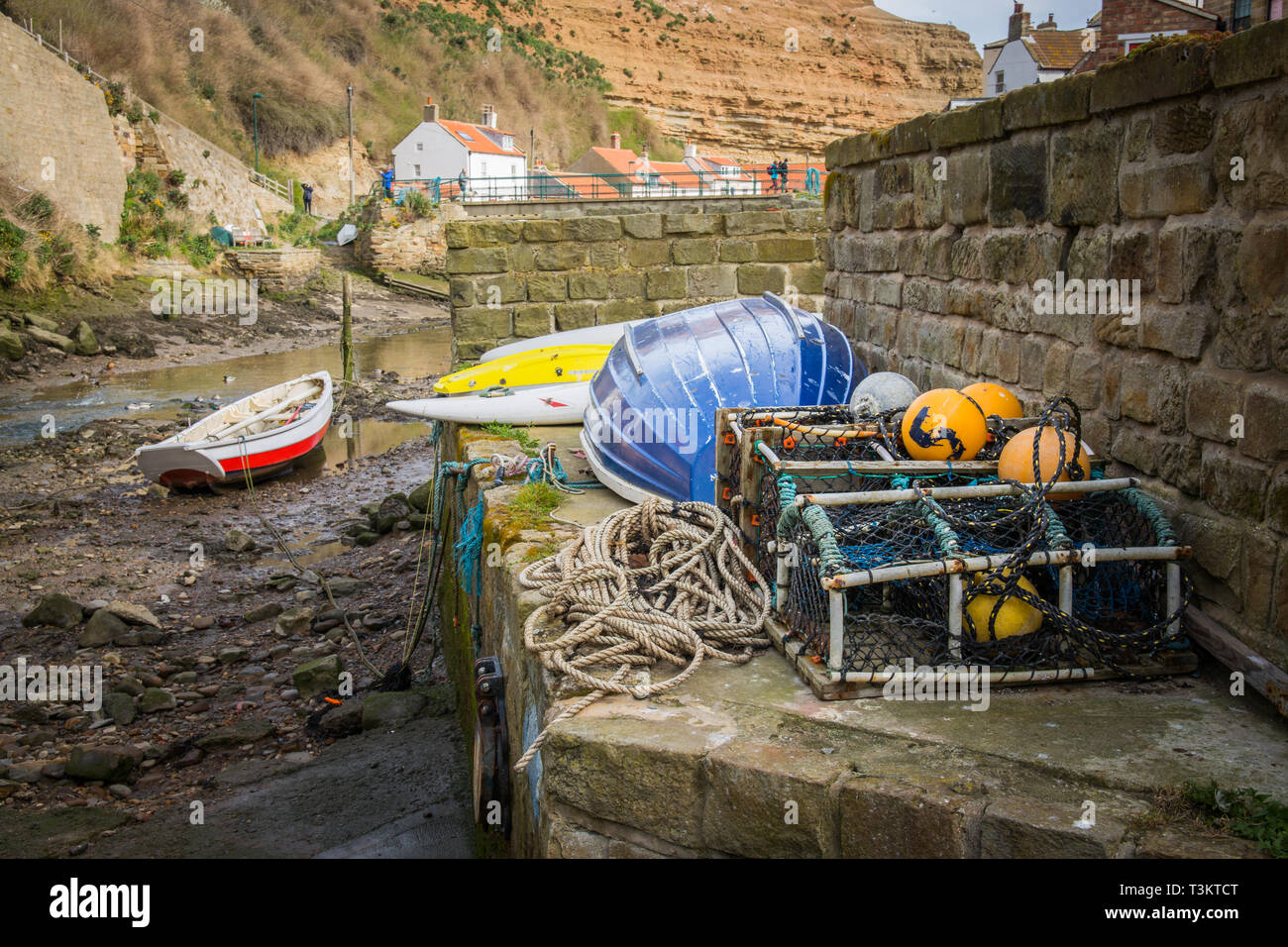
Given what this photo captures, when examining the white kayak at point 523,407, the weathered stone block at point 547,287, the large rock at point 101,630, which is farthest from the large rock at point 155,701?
the weathered stone block at point 547,287

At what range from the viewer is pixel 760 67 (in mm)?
77188

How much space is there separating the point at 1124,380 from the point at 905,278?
2.07m

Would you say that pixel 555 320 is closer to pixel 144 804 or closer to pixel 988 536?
pixel 144 804

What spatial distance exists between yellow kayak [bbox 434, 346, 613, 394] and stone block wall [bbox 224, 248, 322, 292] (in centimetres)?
2554

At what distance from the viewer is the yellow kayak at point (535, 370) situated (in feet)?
26.4

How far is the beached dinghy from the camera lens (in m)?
13.4

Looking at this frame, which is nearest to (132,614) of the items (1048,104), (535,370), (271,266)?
(535,370)

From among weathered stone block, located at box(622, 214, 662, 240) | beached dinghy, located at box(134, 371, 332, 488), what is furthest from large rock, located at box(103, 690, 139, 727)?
beached dinghy, located at box(134, 371, 332, 488)

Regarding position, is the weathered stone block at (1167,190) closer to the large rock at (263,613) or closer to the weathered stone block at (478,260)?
the weathered stone block at (478,260)

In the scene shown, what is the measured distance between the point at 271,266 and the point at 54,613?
2485cm

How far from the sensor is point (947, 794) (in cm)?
235

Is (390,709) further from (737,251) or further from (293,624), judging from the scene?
(737,251)

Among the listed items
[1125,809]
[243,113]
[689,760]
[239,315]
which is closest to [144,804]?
[689,760]

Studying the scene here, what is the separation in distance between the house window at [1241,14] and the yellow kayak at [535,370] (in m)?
11.7
